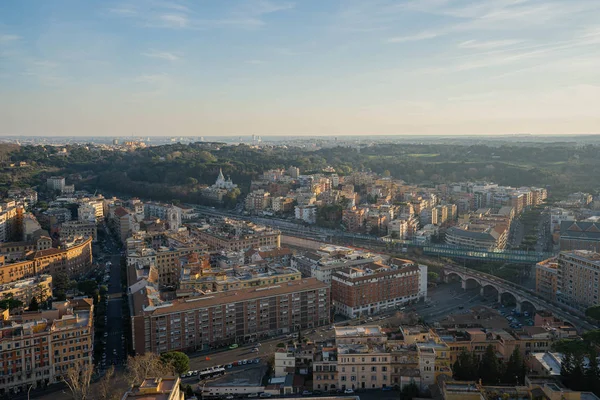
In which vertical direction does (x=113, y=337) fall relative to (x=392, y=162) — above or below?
below

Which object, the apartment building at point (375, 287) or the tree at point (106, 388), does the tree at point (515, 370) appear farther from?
the tree at point (106, 388)

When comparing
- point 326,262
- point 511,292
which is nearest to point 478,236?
point 511,292

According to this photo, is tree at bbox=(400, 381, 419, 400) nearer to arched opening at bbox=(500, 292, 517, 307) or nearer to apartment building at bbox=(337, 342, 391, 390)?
apartment building at bbox=(337, 342, 391, 390)

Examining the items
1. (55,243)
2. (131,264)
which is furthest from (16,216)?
(131,264)

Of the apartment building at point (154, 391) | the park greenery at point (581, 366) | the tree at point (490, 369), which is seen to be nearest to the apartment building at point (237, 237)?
the tree at point (490, 369)

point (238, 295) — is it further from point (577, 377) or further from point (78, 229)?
point (78, 229)

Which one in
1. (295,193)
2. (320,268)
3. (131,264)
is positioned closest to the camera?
(320,268)

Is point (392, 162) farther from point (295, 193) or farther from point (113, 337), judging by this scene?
point (113, 337)
